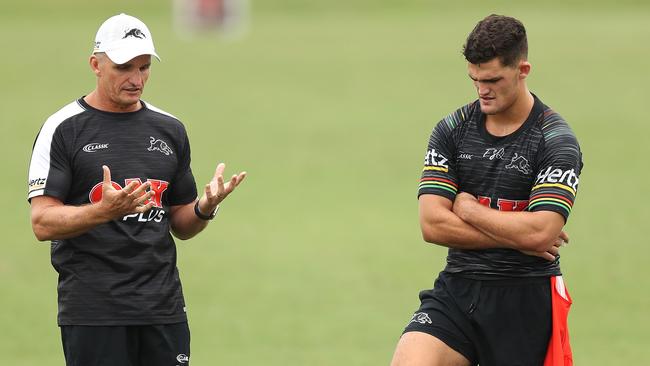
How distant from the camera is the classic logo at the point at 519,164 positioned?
7.26 metres

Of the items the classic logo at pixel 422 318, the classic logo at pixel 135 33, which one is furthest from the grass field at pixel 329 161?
the classic logo at pixel 135 33

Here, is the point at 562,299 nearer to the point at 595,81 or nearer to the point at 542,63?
the point at 595,81

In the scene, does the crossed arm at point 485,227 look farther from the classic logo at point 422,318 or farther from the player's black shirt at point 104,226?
the player's black shirt at point 104,226

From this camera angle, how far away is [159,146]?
7.22 meters

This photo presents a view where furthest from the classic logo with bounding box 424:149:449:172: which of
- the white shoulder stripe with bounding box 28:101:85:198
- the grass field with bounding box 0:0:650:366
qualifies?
the grass field with bounding box 0:0:650:366

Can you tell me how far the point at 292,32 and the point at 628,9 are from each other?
1209 cm

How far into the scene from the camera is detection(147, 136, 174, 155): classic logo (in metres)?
7.19

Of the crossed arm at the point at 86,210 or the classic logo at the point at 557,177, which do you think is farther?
the classic logo at the point at 557,177

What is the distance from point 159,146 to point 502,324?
2.23 meters

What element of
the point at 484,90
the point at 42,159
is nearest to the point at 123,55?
the point at 42,159

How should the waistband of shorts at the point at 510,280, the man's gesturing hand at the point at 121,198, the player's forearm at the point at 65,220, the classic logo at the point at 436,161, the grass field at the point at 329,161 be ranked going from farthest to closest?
the grass field at the point at 329,161 → the classic logo at the point at 436,161 → the waistband of shorts at the point at 510,280 → the player's forearm at the point at 65,220 → the man's gesturing hand at the point at 121,198

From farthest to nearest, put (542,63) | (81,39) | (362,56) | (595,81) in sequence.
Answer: (81,39) → (362,56) → (542,63) → (595,81)

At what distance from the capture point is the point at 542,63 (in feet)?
106

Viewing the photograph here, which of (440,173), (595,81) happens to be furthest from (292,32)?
(440,173)
